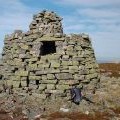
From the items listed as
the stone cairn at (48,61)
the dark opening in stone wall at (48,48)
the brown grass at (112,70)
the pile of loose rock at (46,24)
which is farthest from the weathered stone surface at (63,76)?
the brown grass at (112,70)

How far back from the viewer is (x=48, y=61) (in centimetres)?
3453

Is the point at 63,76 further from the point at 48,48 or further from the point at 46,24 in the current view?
the point at 46,24

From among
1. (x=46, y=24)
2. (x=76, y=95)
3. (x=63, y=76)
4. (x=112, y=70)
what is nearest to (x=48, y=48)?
(x=46, y=24)

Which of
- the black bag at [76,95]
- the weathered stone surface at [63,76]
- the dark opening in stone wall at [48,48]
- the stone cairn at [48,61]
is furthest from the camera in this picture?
the dark opening in stone wall at [48,48]

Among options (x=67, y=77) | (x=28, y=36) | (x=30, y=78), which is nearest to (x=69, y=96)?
(x=67, y=77)

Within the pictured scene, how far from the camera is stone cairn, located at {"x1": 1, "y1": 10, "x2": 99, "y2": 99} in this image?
33.8 m

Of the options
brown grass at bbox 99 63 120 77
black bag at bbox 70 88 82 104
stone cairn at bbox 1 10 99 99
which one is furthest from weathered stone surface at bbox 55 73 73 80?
brown grass at bbox 99 63 120 77

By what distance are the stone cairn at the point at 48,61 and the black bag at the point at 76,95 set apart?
0.59 m

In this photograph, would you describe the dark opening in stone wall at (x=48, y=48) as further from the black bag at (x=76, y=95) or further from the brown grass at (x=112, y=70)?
the brown grass at (x=112, y=70)

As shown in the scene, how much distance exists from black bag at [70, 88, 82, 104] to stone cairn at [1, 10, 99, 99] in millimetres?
588

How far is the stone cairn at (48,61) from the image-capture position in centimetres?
3384

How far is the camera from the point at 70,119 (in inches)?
1144

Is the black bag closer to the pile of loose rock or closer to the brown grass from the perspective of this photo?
the pile of loose rock

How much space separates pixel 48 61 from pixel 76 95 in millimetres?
4357
